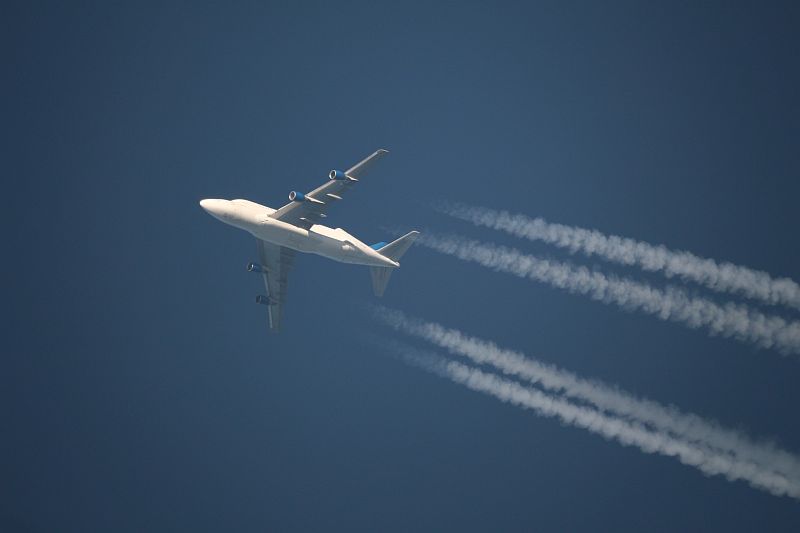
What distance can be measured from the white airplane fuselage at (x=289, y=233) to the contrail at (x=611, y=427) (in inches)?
541

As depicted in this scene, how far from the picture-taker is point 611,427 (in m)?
54.4

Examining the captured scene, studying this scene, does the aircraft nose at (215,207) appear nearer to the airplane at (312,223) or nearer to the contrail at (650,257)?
the airplane at (312,223)

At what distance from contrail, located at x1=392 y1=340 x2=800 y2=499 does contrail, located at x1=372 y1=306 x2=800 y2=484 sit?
22.6 inches

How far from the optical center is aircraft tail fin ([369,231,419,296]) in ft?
177

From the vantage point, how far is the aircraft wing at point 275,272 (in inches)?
2248

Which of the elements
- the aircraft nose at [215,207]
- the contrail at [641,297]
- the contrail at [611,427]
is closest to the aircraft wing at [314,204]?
the aircraft nose at [215,207]

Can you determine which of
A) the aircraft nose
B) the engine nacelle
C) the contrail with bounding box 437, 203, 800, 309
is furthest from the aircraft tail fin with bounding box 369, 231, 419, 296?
the aircraft nose

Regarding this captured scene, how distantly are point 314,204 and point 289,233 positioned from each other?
9.95ft

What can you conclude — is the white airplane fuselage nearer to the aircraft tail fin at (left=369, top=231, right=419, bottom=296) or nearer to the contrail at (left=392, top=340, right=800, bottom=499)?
the aircraft tail fin at (left=369, top=231, right=419, bottom=296)

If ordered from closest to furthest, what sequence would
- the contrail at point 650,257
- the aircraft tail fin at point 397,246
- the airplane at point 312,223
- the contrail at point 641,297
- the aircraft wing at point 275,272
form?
the contrail at point 641,297 < the contrail at point 650,257 < the airplane at point 312,223 < the aircraft tail fin at point 397,246 < the aircraft wing at point 275,272

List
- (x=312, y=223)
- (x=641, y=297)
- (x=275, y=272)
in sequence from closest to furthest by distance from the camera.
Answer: (x=312, y=223), (x=641, y=297), (x=275, y=272)

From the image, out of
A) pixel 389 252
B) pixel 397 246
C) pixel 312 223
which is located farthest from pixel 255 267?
pixel 397 246

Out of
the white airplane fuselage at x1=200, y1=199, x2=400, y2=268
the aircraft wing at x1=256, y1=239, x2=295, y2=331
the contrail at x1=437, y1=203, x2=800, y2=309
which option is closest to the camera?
the contrail at x1=437, y1=203, x2=800, y2=309

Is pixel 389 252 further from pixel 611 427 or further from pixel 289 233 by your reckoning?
pixel 611 427
